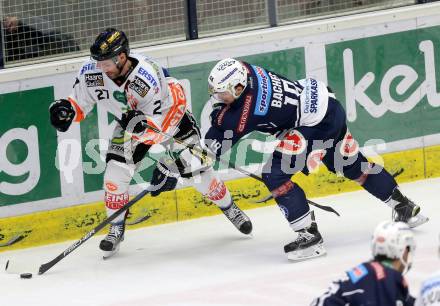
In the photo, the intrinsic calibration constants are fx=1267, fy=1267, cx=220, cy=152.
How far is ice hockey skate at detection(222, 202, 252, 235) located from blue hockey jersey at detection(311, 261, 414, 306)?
2.92 metres

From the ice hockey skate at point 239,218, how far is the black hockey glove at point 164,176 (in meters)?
0.40

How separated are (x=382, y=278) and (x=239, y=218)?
9.99 feet

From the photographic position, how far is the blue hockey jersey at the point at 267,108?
646cm

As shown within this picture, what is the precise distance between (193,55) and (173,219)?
1.00m

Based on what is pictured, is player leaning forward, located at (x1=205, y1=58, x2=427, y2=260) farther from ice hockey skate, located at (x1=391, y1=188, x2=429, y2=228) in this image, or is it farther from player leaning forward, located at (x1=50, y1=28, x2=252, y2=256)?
player leaning forward, located at (x1=50, y1=28, x2=252, y2=256)

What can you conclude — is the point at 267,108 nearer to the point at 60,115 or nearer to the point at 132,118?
the point at 132,118

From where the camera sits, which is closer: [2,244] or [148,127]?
[148,127]

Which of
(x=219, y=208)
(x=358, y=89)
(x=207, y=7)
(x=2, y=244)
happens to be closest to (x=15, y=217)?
(x=2, y=244)

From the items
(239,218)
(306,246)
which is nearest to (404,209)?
(306,246)

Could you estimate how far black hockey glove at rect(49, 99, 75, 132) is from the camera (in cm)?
678

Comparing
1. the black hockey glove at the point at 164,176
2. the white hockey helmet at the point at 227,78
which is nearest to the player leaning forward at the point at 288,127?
the white hockey helmet at the point at 227,78

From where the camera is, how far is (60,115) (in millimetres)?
6773

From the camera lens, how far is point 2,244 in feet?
24.1

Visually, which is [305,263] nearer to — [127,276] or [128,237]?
[127,276]
